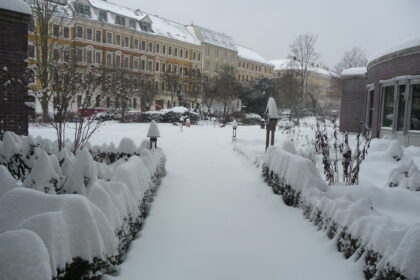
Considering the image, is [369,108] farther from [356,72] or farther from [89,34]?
[89,34]

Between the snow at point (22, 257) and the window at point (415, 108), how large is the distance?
44.4 ft

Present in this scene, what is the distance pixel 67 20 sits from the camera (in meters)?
38.0

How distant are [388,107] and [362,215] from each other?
12.5 meters

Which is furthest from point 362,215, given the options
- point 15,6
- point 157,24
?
point 157,24

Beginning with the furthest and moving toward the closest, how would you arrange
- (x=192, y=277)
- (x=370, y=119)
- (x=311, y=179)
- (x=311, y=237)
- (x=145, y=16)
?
(x=145, y=16) < (x=370, y=119) < (x=311, y=179) < (x=311, y=237) < (x=192, y=277)

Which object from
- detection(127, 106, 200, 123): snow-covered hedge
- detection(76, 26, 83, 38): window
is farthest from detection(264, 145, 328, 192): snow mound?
detection(76, 26, 83, 38): window

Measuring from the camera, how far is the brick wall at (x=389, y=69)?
1179 centimetres

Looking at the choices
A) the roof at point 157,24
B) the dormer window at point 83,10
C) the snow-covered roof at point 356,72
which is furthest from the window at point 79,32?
the snow-covered roof at point 356,72

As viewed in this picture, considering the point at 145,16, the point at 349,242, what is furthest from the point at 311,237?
the point at 145,16

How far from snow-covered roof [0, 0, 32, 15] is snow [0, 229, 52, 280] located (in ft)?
23.7

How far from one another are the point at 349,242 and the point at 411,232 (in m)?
0.97

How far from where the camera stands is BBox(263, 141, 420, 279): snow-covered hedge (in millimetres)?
2422

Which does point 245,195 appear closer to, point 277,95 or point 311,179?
point 311,179

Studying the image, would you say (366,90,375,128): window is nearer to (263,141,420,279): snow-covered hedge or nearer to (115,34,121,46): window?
(263,141,420,279): snow-covered hedge
